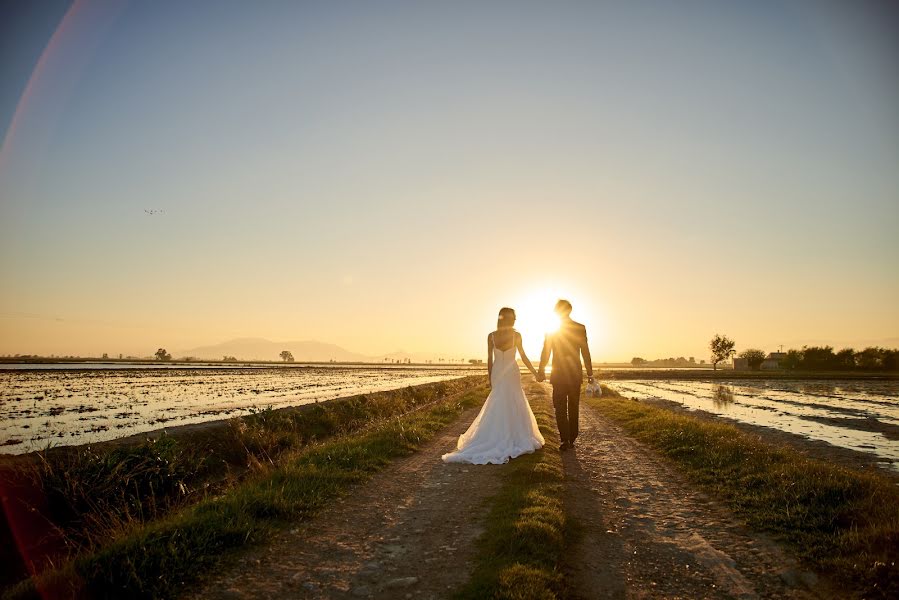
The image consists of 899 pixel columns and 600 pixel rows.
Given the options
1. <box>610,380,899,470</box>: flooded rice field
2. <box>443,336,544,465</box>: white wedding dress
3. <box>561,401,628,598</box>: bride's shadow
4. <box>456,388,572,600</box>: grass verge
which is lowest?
<box>610,380,899,470</box>: flooded rice field

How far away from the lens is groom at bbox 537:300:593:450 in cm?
1266

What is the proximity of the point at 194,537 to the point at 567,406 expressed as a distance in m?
9.88

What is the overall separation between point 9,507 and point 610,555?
1106 cm

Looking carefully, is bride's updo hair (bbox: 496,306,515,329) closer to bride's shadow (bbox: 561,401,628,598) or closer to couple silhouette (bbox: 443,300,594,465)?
couple silhouette (bbox: 443,300,594,465)

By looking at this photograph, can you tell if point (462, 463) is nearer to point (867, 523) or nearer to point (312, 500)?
point (312, 500)

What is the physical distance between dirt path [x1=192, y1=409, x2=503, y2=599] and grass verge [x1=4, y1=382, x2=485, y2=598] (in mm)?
356

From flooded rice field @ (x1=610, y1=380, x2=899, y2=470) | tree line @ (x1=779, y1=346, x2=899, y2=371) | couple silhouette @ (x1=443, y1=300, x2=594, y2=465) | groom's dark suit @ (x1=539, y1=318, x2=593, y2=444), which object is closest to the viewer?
couple silhouette @ (x1=443, y1=300, x2=594, y2=465)

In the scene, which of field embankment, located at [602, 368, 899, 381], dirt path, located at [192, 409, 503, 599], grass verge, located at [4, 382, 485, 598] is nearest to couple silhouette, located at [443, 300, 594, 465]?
dirt path, located at [192, 409, 503, 599]

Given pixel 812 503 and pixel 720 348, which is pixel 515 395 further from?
pixel 720 348

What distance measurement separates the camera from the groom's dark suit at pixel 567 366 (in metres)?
12.6

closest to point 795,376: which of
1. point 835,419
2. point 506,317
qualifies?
point 835,419

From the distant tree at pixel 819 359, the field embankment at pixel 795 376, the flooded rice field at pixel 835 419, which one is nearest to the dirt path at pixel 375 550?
the flooded rice field at pixel 835 419

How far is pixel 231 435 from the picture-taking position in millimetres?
16031

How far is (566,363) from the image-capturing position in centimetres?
1275
